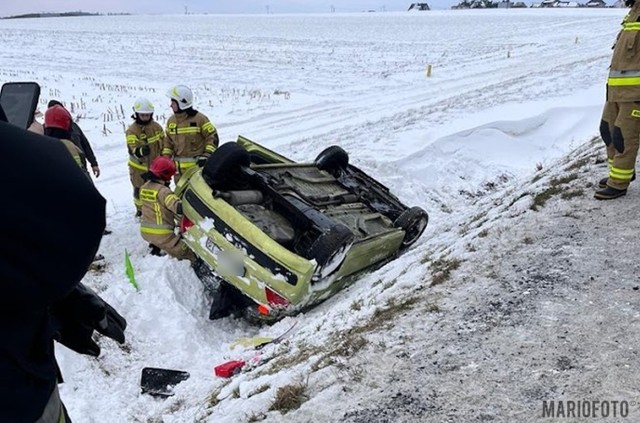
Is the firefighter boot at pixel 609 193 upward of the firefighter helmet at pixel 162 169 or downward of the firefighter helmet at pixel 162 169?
upward

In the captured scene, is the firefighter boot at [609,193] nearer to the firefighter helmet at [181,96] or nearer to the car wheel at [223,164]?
the car wheel at [223,164]

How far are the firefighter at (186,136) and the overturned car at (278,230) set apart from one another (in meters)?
1.28

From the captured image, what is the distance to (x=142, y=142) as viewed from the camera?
6.79 m

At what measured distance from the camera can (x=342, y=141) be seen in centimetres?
973

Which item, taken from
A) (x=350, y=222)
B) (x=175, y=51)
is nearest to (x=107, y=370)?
(x=350, y=222)

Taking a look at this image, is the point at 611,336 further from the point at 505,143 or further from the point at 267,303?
the point at 505,143

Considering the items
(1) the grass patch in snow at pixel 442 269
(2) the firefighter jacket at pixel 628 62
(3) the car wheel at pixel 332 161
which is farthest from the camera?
(3) the car wheel at pixel 332 161

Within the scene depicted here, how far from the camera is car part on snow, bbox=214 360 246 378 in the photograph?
383 cm

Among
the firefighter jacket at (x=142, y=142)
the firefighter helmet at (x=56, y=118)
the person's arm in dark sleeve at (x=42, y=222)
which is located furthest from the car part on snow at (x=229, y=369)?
the firefighter jacket at (x=142, y=142)

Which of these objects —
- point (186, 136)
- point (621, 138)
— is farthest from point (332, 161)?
point (621, 138)

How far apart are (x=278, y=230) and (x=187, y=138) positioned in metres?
2.41

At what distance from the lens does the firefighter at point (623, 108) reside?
4203mm

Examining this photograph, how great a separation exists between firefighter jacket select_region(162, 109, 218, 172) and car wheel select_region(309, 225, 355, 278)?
280cm

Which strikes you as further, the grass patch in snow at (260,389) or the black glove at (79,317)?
the grass patch in snow at (260,389)
